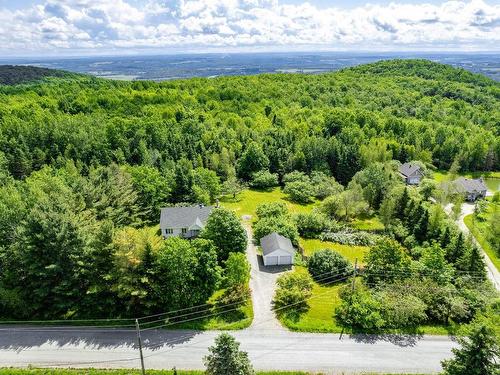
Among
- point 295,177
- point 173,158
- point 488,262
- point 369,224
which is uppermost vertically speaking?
point 173,158

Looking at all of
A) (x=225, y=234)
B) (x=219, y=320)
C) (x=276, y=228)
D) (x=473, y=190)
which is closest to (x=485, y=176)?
(x=473, y=190)

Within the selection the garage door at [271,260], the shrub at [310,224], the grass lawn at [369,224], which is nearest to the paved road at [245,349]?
the garage door at [271,260]

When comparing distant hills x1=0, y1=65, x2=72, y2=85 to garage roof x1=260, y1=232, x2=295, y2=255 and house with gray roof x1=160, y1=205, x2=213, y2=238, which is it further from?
garage roof x1=260, y1=232, x2=295, y2=255

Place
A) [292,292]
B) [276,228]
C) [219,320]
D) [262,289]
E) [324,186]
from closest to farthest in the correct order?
1. [219,320]
2. [292,292]
3. [262,289]
4. [276,228]
5. [324,186]

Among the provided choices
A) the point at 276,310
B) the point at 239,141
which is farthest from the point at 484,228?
the point at 239,141

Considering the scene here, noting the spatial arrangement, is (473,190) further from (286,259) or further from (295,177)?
(286,259)

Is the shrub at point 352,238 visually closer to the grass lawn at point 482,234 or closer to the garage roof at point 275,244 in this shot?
the garage roof at point 275,244
